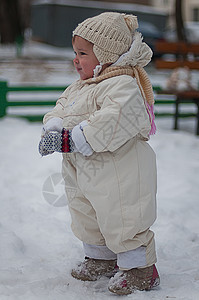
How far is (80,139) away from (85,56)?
1.56 feet

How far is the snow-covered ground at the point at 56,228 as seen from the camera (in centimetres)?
282

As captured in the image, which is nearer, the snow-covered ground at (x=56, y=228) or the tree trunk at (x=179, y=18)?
the snow-covered ground at (x=56, y=228)

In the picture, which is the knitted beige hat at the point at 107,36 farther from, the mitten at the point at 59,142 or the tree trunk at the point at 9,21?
the tree trunk at the point at 9,21

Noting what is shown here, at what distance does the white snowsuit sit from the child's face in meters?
0.08

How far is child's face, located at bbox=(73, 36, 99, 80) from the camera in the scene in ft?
8.54

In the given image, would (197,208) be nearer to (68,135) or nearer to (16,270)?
(16,270)

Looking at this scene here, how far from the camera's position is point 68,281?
2.94 m

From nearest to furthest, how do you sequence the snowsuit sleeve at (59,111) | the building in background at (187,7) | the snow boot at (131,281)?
1. the snow boot at (131,281)
2. the snowsuit sleeve at (59,111)
3. the building in background at (187,7)

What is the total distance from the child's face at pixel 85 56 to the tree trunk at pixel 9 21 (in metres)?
16.8

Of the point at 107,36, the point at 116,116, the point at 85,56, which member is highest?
the point at 107,36

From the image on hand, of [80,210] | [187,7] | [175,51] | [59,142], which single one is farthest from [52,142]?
[187,7]

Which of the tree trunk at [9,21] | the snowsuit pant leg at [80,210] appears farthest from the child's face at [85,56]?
the tree trunk at [9,21]

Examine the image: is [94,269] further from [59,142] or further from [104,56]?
[104,56]

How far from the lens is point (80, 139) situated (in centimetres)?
249
